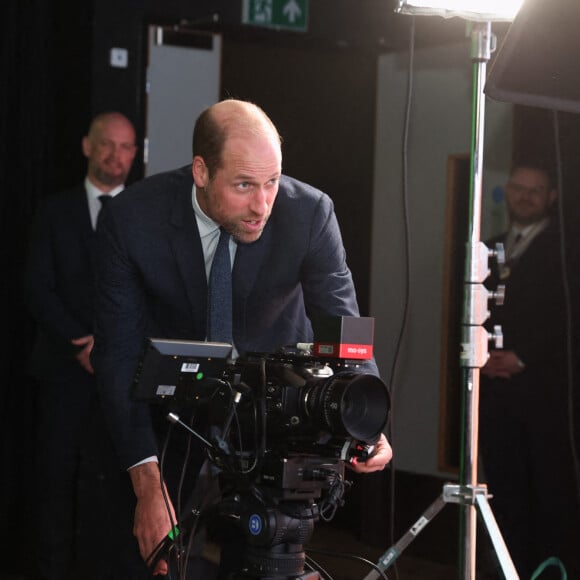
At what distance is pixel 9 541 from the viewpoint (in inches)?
180

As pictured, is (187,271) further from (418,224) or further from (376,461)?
(418,224)

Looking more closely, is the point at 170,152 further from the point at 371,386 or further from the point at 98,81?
the point at 371,386

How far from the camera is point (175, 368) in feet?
5.71

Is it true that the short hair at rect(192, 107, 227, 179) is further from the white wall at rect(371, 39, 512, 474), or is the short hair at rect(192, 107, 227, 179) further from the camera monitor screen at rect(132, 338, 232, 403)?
the white wall at rect(371, 39, 512, 474)

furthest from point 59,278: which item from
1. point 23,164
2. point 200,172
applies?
point 200,172

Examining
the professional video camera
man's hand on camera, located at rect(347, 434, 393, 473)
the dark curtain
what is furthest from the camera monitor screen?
the dark curtain

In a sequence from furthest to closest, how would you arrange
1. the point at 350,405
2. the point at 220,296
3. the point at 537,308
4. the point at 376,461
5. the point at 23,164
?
the point at 23,164, the point at 537,308, the point at 220,296, the point at 376,461, the point at 350,405

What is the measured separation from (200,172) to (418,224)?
2.85m

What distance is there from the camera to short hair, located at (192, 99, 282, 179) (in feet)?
6.89

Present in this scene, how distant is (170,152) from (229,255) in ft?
8.51

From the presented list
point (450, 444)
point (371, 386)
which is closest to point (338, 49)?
point (450, 444)

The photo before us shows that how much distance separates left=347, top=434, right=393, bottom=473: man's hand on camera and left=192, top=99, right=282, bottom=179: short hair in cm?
64

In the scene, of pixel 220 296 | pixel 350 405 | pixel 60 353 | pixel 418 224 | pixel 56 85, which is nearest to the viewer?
pixel 350 405

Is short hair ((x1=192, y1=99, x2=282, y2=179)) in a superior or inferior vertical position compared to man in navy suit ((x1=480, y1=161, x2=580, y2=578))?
superior
